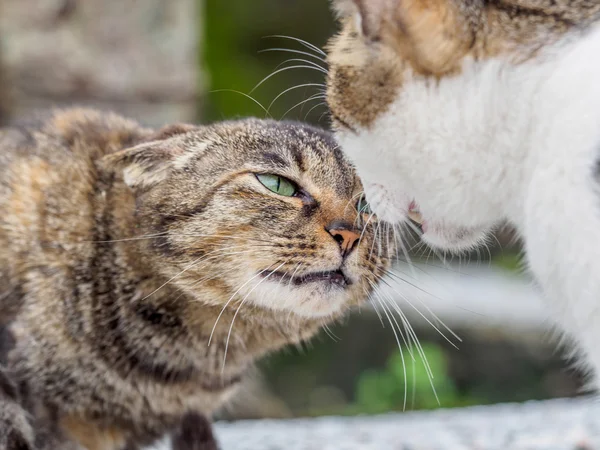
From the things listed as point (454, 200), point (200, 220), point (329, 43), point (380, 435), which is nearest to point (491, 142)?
point (454, 200)

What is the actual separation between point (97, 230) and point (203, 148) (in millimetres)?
429

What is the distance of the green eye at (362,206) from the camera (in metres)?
2.24

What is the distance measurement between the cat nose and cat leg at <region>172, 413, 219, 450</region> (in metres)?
0.87

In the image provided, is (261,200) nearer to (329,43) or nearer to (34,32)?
(329,43)

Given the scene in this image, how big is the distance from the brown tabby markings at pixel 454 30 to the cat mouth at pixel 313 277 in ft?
1.77

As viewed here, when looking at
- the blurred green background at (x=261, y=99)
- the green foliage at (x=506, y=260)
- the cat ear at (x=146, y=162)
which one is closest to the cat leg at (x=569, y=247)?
the cat ear at (x=146, y=162)

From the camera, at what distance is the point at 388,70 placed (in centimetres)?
191

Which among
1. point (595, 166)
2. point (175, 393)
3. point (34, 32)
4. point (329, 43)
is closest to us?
point (595, 166)

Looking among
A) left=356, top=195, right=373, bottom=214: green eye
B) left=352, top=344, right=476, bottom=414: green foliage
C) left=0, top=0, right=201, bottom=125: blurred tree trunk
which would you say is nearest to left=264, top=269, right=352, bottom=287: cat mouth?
left=356, top=195, right=373, bottom=214: green eye

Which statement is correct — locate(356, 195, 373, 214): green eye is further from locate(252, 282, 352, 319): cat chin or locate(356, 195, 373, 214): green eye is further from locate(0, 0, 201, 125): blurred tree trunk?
locate(0, 0, 201, 125): blurred tree trunk

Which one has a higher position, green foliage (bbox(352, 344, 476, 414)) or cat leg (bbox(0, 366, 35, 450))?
cat leg (bbox(0, 366, 35, 450))

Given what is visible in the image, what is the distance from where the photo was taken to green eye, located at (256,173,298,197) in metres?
2.28

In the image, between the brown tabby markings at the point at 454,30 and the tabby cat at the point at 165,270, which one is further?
the tabby cat at the point at 165,270

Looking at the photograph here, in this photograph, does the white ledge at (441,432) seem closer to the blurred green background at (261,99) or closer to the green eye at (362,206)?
the blurred green background at (261,99)
